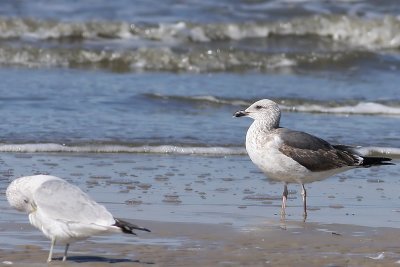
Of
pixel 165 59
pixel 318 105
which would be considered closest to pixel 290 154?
pixel 318 105

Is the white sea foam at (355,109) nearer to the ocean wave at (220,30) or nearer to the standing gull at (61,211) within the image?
the ocean wave at (220,30)

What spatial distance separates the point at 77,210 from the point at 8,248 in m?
0.61

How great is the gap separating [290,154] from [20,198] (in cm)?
252

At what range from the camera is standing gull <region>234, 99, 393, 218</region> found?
7.80 m

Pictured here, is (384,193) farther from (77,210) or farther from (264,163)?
(77,210)

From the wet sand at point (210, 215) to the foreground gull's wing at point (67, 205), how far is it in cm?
29

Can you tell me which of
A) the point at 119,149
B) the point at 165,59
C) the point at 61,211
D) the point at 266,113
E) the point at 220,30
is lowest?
the point at 119,149

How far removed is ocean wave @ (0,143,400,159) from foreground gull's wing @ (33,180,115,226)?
3.86 m

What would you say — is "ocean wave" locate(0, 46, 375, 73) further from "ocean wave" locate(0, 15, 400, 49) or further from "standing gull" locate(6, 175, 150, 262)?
"standing gull" locate(6, 175, 150, 262)

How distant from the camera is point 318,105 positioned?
13.0 m

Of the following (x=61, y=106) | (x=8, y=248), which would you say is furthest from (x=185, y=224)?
(x=61, y=106)

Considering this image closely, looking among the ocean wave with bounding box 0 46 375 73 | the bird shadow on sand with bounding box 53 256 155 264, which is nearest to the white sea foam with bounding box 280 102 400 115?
the ocean wave with bounding box 0 46 375 73

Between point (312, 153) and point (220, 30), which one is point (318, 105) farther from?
point (220, 30)

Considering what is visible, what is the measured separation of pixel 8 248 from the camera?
6141 millimetres
